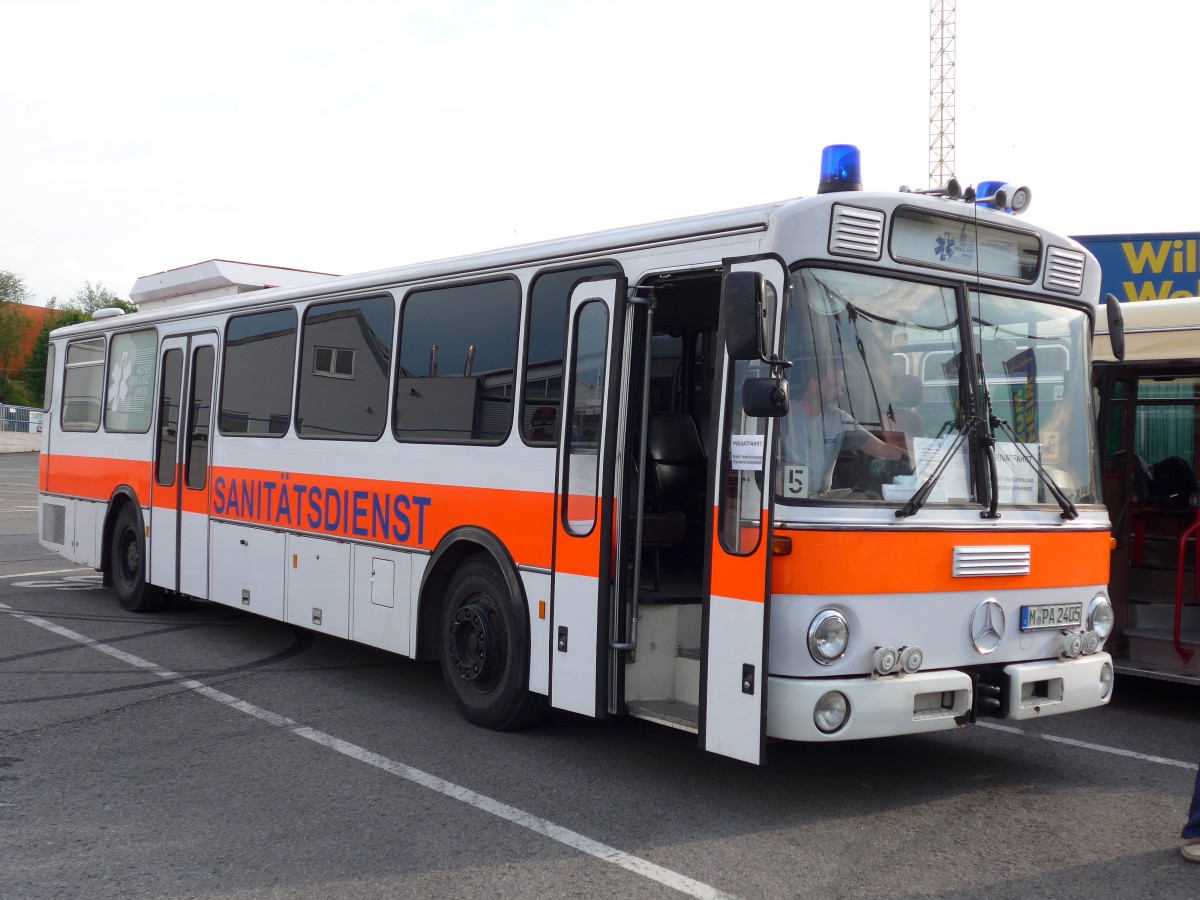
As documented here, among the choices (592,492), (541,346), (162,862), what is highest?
(541,346)

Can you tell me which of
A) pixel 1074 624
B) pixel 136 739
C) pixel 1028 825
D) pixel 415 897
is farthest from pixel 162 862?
pixel 1074 624

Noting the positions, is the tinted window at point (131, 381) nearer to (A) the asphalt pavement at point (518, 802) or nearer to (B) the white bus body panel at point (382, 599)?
(A) the asphalt pavement at point (518, 802)

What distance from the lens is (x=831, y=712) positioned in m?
5.20

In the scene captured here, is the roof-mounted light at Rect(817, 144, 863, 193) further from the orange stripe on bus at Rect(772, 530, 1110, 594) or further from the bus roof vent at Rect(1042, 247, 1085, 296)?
the orange stripe on bus at Rect(772, 530, 1110, 594)

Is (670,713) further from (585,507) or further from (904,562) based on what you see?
(904,562)

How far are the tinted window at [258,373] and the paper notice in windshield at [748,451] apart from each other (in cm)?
467

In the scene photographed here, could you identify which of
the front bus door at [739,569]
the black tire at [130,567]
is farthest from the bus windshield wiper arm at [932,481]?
the black tire at [130,567]

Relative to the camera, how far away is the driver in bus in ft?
17.4

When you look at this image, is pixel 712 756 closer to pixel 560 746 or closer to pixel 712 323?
pixel 560 746

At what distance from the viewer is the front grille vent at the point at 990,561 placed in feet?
18.5

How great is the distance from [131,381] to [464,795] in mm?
7395

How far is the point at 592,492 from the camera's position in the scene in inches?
244

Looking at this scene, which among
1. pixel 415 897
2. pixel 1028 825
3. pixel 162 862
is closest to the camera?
pixel 415 897

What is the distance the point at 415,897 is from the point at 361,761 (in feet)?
6.42
